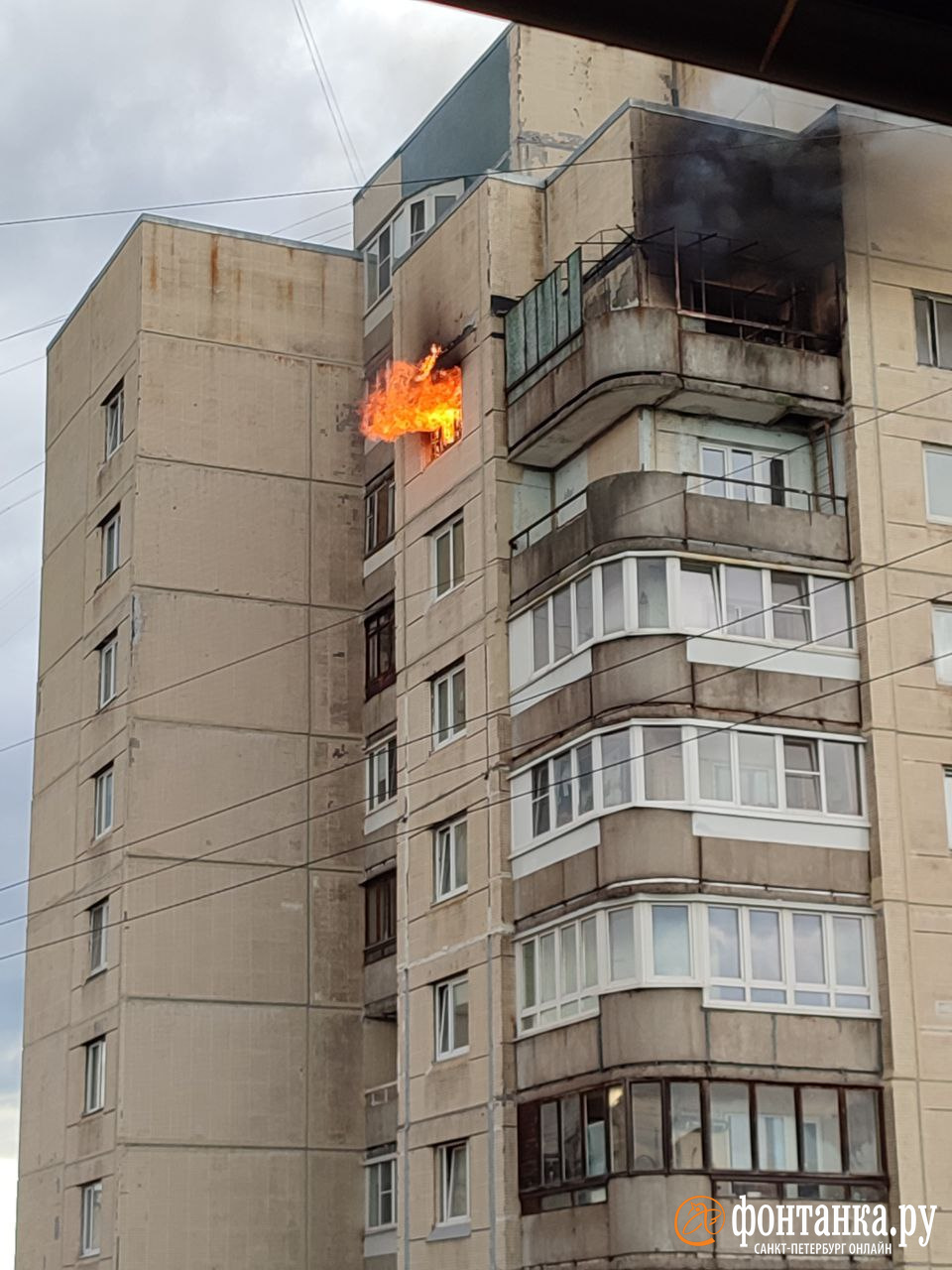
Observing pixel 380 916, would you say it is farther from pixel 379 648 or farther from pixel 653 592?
pixel 653 592

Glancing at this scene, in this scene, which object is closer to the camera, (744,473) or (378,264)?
(744,473)

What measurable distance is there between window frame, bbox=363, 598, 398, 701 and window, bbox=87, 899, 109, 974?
7.23 m

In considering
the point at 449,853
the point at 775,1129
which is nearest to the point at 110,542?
the point at 449,853

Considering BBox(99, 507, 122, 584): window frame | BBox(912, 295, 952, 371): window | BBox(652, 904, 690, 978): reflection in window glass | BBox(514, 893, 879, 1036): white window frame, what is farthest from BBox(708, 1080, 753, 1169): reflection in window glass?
BBox(99, 507, 122, 584): window frame

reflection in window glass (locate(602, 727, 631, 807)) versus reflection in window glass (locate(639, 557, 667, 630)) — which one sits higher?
reflection in window glass (locate(639, 557, 667, 630))

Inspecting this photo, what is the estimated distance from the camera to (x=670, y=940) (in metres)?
30.2

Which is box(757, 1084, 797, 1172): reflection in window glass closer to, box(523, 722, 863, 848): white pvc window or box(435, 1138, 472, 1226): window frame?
box(523, 722, 863, 848): white pvc window

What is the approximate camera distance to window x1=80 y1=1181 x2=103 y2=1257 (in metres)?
39.0

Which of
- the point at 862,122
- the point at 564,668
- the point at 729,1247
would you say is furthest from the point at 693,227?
the point at 729,1247

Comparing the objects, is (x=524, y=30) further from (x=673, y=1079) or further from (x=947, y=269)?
(x=673, y=1079)

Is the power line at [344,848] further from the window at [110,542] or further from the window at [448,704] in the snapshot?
the window at [110,542]

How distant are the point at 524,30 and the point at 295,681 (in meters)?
15.1

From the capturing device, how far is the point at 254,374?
43.7 metres

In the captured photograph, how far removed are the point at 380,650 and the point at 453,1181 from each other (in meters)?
12.4
